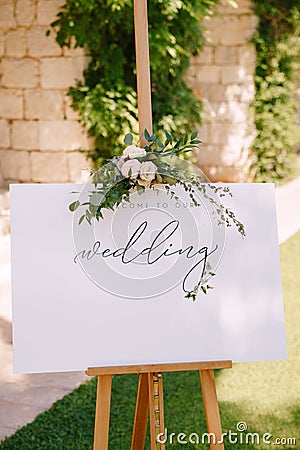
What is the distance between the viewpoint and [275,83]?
8.01 metres

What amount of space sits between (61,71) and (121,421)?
398cm

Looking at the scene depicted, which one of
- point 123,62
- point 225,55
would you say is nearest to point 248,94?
point 225,55

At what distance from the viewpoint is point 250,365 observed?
3602 millimetres

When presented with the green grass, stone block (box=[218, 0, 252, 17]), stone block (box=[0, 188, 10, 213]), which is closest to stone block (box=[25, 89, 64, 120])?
stone block (box=[0, 188, 10, 213])

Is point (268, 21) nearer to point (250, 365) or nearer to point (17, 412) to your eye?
point (250, 365)

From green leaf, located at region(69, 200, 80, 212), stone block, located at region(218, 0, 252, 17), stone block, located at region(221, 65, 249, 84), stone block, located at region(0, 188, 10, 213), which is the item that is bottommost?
green leaf, located at region(69, 200, 80, 212)

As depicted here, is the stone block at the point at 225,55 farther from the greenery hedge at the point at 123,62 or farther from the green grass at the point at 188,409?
the green grass at the point at 188,409

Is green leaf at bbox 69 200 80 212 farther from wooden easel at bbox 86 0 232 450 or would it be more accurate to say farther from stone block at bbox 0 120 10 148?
stone block at bbox 0 120 10 148

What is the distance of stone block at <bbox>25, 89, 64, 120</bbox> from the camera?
6.27 m

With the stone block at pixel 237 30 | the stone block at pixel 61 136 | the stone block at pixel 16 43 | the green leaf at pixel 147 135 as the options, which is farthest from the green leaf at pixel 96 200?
the stone block at pixel 237 30

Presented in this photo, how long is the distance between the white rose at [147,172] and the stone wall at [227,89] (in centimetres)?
601

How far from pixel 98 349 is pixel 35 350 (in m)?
0.17

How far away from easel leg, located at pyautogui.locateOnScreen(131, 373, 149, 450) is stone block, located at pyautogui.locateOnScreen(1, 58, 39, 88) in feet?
14.9

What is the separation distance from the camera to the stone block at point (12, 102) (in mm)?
6383
